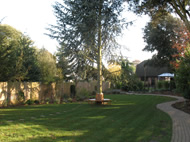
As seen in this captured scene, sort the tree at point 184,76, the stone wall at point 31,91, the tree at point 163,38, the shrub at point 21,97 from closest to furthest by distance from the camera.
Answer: the tree at point 184,76 → the stone wall at point 31,91 → the shrub at point 21,97 → the tree at point 163,38

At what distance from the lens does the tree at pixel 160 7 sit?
13.8 meters

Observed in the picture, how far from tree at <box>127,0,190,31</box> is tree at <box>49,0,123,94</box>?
5.17 ft

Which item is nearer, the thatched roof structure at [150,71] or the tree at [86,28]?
the tree at [86,28]

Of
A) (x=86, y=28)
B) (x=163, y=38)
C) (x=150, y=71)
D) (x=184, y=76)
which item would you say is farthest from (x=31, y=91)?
(x=150, y=71)

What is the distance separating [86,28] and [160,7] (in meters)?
6.43

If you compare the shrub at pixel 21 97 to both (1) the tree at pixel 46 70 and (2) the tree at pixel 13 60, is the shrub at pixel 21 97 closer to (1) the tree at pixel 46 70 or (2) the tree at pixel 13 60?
(2) the tree at pixel 13 60

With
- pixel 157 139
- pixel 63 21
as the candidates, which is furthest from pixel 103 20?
pixel 157 139

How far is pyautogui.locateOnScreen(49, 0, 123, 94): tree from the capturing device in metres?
13.6

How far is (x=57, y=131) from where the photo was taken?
6430 millimetres

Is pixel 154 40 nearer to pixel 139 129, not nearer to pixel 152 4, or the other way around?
pixel 152 4

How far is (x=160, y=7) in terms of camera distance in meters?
15.1

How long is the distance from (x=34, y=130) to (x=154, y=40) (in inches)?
1046

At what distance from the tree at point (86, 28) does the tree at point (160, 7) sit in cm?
157

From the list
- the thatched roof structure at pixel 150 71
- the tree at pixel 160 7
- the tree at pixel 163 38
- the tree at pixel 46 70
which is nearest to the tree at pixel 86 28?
the tree at pixel 160 7
